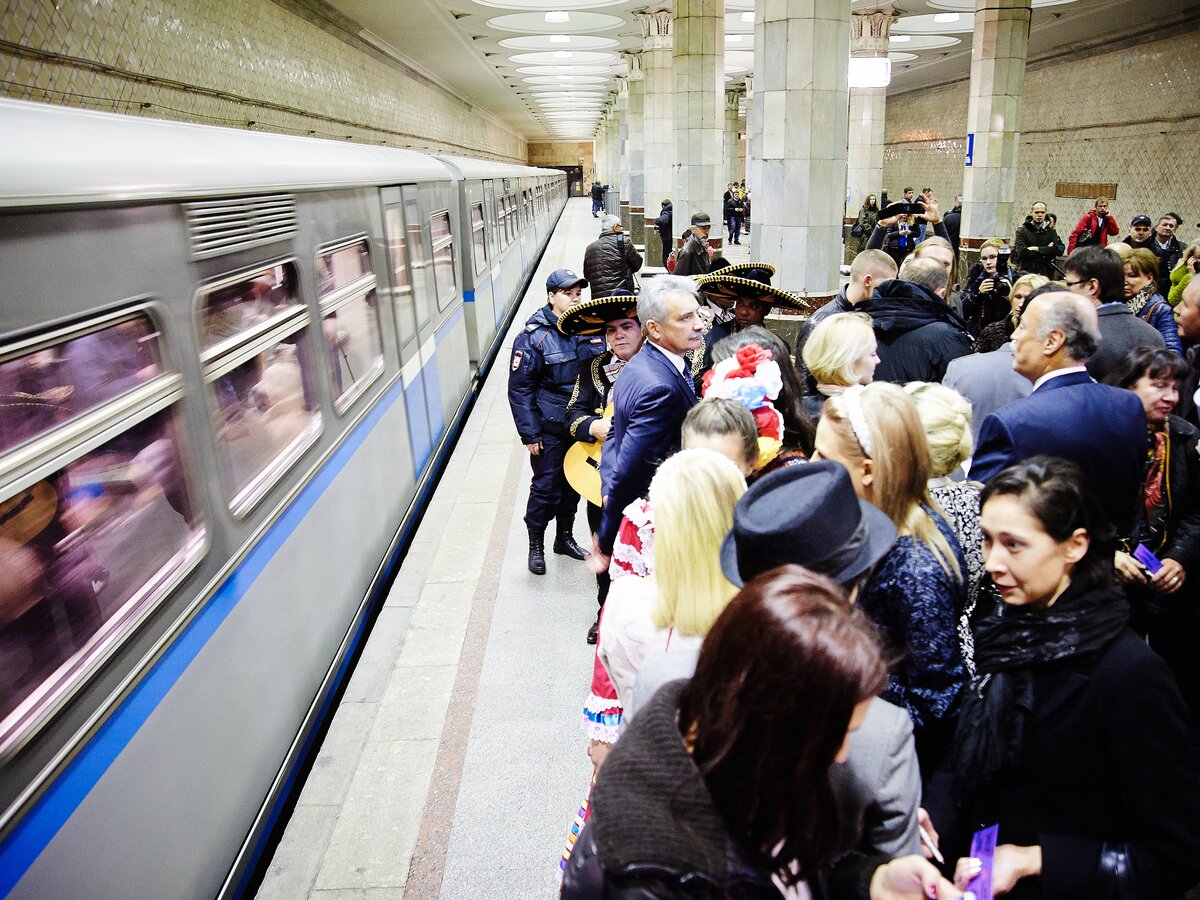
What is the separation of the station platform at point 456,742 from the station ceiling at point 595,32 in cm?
1432

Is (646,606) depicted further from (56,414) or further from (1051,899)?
(56,414)

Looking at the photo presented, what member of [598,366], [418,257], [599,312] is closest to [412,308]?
[418,257]

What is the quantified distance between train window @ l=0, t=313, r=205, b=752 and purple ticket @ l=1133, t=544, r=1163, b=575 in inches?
130

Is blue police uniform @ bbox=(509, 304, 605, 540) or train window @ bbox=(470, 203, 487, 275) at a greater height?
train window @ bbox=(470, 203, 487, 275)

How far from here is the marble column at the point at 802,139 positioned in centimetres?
788

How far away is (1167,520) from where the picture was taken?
333 cm

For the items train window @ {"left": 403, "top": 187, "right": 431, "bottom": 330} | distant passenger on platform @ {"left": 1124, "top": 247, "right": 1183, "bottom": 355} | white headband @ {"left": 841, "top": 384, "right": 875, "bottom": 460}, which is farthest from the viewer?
train window @ {"left": 403, "top": 187, "right": 431, "bottom": 330}

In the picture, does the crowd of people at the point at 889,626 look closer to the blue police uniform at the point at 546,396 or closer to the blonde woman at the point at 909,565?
the blonde woman at the point at 909,565

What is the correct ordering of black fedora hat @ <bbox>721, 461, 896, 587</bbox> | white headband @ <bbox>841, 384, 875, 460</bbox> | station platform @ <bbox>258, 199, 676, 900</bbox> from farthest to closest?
station platform @ <bbox>258, 199, 676, 900</bbox> → white headband @ <bbox>841, 384, 875, 460</bbox> → black fedora hat @ <bbox>721, 461, 896, 587</bbox>

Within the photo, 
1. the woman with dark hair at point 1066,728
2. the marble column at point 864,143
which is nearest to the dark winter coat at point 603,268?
the woman with dark hair at point 1066,728

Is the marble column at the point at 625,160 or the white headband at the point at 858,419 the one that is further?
the marble column at the point at 625,160

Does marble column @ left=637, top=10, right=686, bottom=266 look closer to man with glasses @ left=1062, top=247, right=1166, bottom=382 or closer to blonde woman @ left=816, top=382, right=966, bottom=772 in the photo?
man with glasses @ left=1062, top=247, right=1166, bottom=382

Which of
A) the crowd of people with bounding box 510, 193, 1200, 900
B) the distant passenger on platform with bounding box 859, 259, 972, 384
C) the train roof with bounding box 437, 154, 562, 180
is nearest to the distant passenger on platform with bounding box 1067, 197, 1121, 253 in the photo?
the train roof with bounding box 437, 154, 562, 180

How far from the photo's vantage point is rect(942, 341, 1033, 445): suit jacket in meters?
3.97
